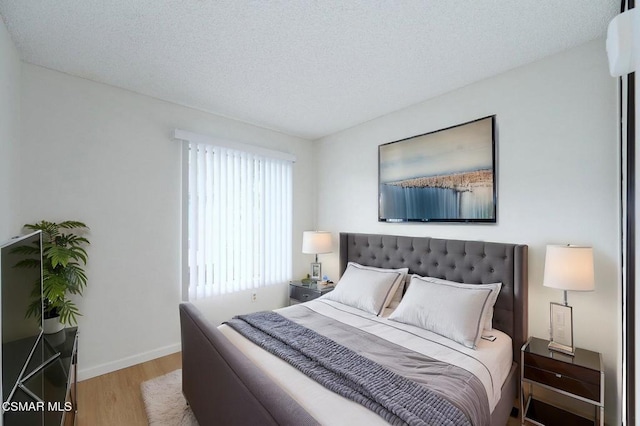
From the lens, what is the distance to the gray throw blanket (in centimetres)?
129

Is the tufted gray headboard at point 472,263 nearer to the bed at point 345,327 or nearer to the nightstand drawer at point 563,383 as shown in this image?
the bed at point 345,327

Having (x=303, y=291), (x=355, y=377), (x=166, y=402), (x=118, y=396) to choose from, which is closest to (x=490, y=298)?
(x=355, y=377)

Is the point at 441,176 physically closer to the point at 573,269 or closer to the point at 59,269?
the point at 573,269

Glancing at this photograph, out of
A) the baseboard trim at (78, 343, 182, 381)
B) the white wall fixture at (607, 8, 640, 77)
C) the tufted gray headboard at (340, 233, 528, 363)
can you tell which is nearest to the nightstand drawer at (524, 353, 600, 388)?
the tufted gray headboard at (340, 233, 528, 363)

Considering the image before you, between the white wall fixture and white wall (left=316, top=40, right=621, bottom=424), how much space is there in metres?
1.80

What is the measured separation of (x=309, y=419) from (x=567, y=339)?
198 cm

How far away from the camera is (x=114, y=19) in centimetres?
185

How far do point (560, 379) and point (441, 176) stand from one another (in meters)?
1.78

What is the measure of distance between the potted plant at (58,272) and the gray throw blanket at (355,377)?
1.31 metres

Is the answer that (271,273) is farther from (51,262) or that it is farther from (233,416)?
(233,416)

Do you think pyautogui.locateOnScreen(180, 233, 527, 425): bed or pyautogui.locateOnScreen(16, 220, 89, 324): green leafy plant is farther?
pyautogui.locateOnScreen(16, 220, 89, 324): green leafy plant

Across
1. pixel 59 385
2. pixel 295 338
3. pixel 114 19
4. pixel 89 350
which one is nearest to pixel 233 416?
pixel 295 338

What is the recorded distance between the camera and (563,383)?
182 cm

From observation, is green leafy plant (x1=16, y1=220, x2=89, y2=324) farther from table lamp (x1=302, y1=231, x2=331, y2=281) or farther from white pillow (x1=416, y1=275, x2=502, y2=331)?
white pillow (x1=416, y1=275, x2=502, y2=331)
